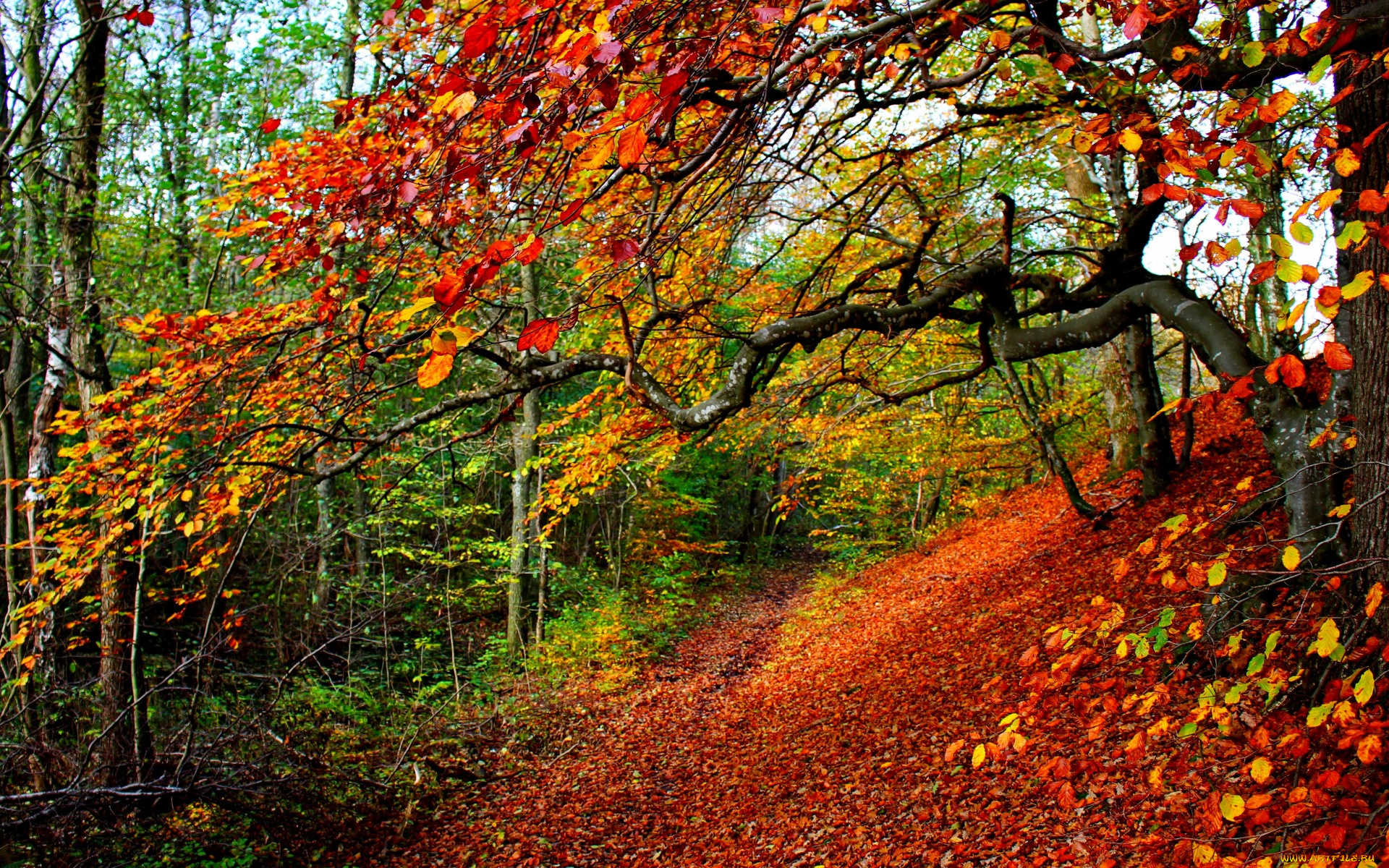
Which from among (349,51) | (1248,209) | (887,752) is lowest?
(887,752)

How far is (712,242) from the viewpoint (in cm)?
586

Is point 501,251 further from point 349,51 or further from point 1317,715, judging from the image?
point 349,51

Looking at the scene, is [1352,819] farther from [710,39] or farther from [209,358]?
[209,358]

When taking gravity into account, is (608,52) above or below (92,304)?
below

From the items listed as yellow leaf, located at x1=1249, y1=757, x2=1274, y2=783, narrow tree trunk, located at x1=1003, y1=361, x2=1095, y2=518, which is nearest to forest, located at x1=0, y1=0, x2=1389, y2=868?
yellow leaf, located at x1=1249, y1=757, x2=1274, y2=783

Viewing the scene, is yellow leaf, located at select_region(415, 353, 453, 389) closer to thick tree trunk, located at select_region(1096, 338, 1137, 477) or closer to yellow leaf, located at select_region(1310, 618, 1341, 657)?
yellow leaf, located at select_region(1310, 618, 1341, 657)

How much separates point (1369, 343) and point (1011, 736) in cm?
215

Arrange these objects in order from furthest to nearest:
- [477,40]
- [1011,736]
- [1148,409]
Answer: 1. [1148,409]
2. [1011,736]
3. [477,40]

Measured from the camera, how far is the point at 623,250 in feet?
5.81

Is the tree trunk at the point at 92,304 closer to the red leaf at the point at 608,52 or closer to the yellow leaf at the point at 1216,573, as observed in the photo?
the red leaf at the point at 608,52

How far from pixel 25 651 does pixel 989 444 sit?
42.3 ft

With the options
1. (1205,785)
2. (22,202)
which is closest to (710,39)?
(1205,785)

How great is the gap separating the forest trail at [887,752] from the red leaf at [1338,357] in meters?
0.97

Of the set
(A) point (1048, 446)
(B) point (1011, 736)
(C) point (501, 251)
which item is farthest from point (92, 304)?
(A) point (1048, 446)
